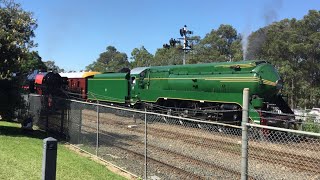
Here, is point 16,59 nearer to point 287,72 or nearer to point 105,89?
point 105,89

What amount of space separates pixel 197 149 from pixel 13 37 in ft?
28.4

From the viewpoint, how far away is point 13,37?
48.0 feet

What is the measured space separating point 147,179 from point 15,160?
3.01 m

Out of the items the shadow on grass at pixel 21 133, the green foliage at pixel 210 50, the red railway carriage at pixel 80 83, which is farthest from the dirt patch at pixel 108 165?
the green foliage at pixel 210 50

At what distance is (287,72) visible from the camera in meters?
45.2

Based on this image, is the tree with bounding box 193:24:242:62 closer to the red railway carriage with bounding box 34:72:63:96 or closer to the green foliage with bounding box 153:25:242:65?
the green foliage with bounding box 153:25:242:65

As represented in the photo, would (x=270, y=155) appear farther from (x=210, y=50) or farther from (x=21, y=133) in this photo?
(x=210, y=50)

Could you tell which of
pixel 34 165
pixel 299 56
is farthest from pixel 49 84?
pixel 299 56

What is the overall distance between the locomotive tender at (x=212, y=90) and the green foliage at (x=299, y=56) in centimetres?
2413

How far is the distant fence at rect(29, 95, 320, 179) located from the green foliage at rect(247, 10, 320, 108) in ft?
114

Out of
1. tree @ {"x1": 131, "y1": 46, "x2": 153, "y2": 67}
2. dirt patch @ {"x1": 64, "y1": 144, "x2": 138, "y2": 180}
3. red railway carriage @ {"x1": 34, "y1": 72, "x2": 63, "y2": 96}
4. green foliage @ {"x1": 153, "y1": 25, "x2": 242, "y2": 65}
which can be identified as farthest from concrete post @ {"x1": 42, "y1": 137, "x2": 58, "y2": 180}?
tree @ {"x1": 131, "y1": 46, "x2": 153, "y2": 67}

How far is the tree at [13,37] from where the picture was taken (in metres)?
14.5

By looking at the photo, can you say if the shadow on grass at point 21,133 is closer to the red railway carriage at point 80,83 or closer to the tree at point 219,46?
the red railway carriage at point 80,83

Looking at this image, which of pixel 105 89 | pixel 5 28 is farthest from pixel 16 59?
pixel 105 89
